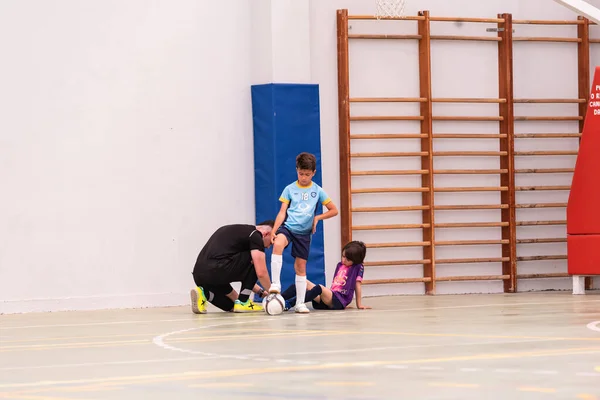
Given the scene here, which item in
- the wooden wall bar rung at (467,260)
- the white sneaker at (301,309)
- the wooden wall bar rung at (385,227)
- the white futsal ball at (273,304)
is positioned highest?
the wooden wall bar rung at (385,227)

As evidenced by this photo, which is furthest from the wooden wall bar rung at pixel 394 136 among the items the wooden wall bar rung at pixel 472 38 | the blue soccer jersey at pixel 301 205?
the blue soccer jersey at pixel 301 205

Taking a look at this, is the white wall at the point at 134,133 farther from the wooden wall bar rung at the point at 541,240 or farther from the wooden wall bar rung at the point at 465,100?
the wooden wall bar rung at the point at 541,240

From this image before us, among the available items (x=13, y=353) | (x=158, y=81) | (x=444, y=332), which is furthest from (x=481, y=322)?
(x=158, y=81)

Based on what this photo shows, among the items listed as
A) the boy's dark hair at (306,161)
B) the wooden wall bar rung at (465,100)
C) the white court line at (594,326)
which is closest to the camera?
the white court line at (594,326)

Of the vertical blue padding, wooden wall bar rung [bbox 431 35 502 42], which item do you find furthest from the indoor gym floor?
wooden wall bar rung [bbox 431 35 502 42]

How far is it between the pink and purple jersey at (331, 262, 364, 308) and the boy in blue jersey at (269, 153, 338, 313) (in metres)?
0.34

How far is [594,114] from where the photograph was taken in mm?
9383

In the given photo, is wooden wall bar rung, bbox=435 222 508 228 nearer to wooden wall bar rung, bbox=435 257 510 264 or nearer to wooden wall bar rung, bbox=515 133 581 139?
wooden wall bar rung, bbox=435 257 510 264

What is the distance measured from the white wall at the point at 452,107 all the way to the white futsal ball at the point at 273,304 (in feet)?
7.90

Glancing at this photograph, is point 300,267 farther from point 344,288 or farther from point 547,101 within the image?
point 547,101

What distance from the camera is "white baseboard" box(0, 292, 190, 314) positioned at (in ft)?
28.4

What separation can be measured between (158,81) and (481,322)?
4.14 m

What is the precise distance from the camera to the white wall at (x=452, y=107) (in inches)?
396

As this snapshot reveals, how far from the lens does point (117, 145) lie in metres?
9.11
